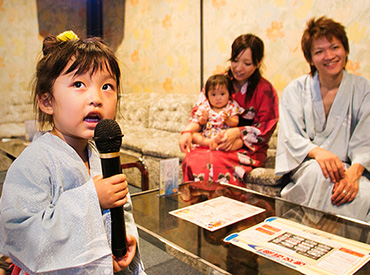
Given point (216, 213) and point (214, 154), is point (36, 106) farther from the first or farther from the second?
point (214, 154)

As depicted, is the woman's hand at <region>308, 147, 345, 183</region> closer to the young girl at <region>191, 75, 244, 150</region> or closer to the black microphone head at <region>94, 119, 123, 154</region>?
the young girl at <region>191, 75, 244, 150</region>

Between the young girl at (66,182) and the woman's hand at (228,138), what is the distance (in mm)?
1496

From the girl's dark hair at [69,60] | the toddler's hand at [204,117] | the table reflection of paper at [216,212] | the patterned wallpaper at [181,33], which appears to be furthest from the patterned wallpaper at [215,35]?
the girl's dark hair at [69,60]

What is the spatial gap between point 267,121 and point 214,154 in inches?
17.9

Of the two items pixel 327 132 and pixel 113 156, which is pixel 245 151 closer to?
pixel 327 132

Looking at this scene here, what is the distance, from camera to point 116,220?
26.9 inches

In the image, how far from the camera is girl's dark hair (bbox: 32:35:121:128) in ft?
2.58

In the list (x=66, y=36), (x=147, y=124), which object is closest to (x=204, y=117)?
(x=66, y=36)

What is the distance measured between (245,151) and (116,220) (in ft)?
5.73

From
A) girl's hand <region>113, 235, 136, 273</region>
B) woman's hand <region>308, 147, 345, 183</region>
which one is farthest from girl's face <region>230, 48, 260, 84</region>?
girl's hand <region>113, 235, 136, 273</region>

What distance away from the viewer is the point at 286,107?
2.15 m

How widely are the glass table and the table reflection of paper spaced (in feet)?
0.10

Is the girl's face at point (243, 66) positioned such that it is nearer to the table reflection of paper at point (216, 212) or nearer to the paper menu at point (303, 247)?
the table reflection of paper at point (216, 212)

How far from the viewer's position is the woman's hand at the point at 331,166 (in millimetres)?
1765
